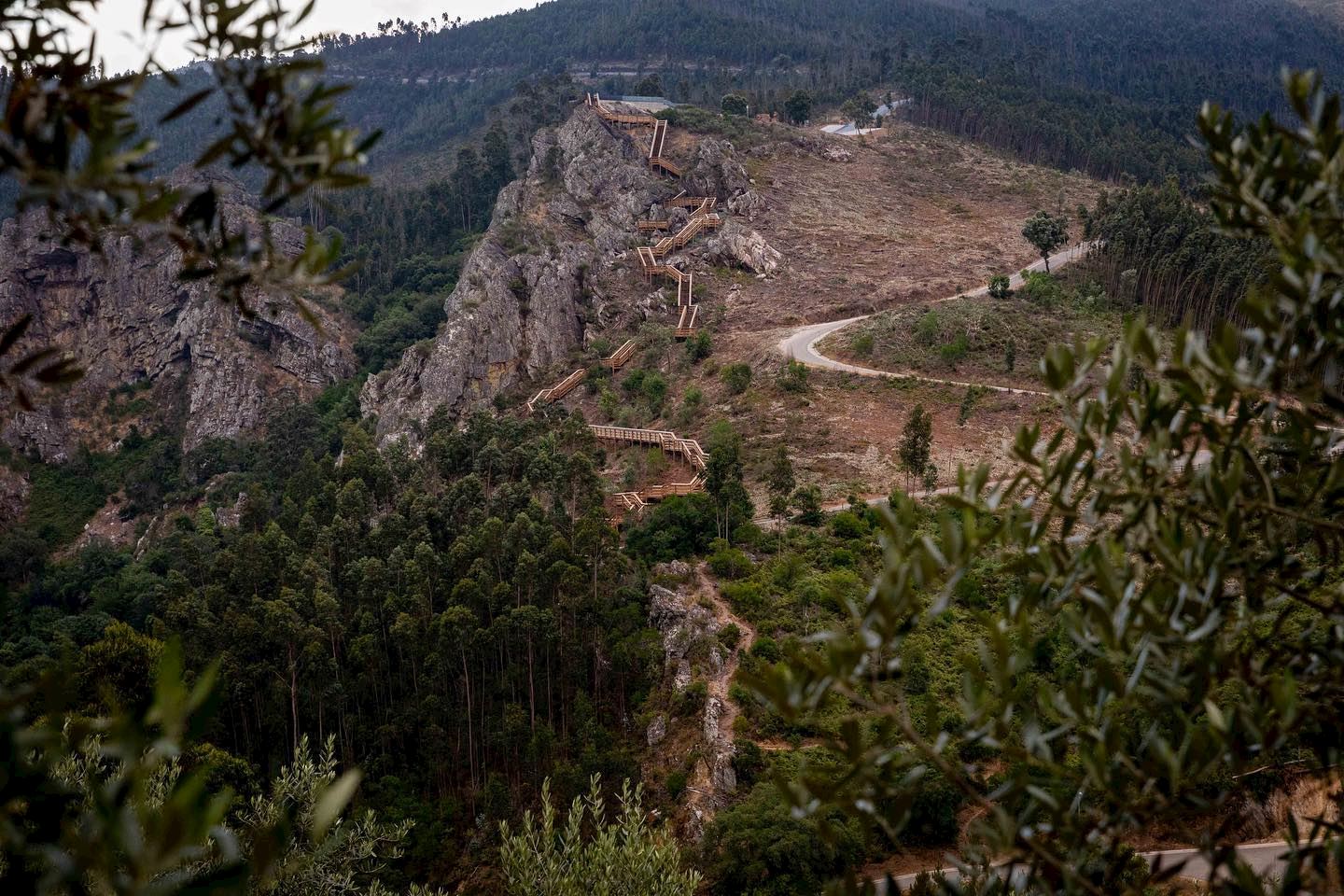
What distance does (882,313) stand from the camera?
52.2 metres

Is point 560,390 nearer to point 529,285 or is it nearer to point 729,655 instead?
point 529,285

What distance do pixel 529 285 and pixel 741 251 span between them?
44.2 ft

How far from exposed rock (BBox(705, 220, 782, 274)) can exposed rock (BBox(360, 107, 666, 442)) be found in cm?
623

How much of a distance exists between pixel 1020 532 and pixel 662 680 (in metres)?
22.4

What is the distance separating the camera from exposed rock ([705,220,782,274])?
59.8m

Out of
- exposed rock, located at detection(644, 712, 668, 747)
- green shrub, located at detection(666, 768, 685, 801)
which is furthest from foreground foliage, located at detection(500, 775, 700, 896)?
exposed rock, located at detection(644, 712, 668, 747)

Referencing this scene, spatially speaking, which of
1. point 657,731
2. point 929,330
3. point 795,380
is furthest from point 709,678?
point 929,330

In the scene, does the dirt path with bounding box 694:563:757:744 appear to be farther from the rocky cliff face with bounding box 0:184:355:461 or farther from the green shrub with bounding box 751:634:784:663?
the rocky cliff face with bounding box 0:184:355:461

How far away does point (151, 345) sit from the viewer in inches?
2869

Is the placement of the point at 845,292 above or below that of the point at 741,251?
below

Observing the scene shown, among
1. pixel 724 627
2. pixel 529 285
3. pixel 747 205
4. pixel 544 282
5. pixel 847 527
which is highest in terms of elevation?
pixel 747 205

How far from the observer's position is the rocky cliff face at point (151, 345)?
219ft

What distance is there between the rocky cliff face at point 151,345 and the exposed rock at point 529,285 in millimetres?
11357

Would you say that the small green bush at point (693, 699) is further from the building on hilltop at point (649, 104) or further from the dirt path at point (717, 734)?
the building on hilltop at point (649, 104)
